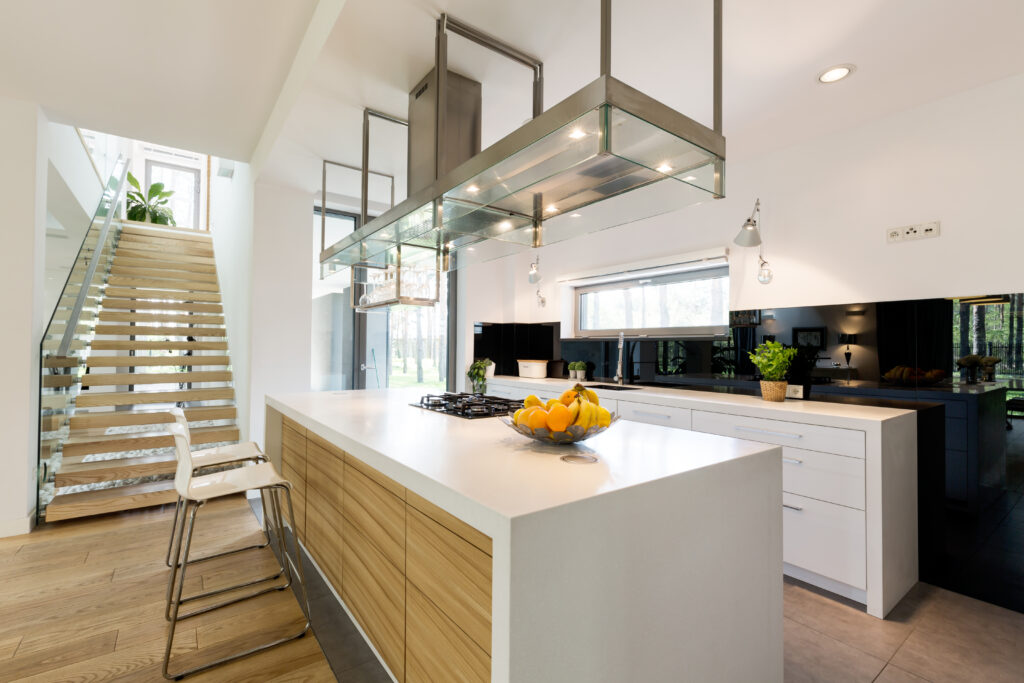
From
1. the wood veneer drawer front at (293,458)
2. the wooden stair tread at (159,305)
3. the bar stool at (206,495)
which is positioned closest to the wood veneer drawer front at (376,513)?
the bar stool at (206,495)

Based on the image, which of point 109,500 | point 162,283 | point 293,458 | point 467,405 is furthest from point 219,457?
point 162,283

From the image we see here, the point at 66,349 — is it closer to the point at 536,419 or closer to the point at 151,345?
the point at 151,345

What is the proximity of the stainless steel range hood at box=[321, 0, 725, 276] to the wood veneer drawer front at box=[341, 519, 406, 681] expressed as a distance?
131 cm

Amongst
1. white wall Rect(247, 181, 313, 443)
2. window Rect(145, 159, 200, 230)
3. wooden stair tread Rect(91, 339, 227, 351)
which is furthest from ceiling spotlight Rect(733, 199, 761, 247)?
window Rect(145, 159, 200, 230)

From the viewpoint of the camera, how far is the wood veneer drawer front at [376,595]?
1365 mm

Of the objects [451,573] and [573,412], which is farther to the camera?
[573,412]

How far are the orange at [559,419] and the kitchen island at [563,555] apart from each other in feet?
0.28

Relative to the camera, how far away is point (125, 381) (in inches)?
166

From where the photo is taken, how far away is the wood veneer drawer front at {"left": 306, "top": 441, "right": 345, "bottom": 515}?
1.89 meters

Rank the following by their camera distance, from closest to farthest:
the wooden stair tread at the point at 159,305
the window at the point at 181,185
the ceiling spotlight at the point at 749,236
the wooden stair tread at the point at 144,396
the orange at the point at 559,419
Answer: the orange at the point at 559,419 < the ceiling spotlight at the point at 749,236 < the wooden stair tread at the point at 144,396 < the wooden stair tread at the point at 159,305 < the window at the point at 181,185

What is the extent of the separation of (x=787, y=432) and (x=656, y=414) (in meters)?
0.82

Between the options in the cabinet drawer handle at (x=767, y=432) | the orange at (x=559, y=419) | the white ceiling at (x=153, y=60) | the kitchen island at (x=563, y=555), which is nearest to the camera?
the kitchen island at (x=563, y=555)

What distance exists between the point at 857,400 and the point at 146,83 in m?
4.58

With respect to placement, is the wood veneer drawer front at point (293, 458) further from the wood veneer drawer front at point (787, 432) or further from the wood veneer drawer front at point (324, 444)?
the wood veneer drawer front at point (787, 432)
